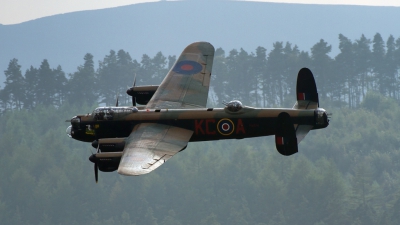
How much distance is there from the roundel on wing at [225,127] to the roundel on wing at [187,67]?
7.81m

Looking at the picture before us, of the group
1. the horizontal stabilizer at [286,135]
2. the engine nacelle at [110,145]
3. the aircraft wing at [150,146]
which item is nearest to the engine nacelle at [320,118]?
the horizontal stabilizer at [286,135]

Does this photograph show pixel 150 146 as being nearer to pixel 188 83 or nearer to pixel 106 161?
pixel 106 161

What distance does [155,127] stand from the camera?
2002 inches

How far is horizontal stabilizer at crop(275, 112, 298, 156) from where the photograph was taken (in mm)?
48656

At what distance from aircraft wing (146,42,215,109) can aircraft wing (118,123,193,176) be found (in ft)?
12.3

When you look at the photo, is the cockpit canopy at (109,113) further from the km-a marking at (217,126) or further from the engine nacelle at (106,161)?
the engine nacelle at (106,161)

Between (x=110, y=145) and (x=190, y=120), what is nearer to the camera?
(x=110, y=145)

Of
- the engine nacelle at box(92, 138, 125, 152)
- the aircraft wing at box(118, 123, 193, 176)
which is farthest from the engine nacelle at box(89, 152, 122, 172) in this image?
the engine nacelle at box(92, 138, 125, 152)

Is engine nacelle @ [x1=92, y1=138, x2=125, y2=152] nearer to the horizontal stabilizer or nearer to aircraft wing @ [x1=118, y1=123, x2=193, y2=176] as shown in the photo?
aircraft wing @ [x1=118, y1=123, x2=193, y2=176]

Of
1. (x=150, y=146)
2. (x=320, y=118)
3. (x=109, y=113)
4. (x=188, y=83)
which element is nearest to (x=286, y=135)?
(x=320, y=118)

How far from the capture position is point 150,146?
4744 cm

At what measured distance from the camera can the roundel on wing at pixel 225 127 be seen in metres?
52.0

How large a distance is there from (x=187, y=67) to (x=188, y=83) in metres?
2.78

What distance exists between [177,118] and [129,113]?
353 centimetres
